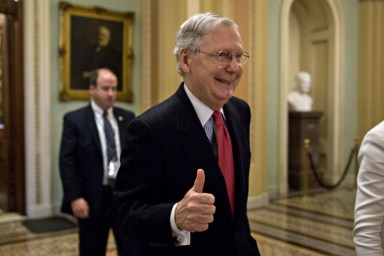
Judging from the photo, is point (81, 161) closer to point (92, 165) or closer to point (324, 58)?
point (92, 165)

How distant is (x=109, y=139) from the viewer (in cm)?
358

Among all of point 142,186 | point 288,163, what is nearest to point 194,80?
point 142,186

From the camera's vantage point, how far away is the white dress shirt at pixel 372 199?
5.11 ft

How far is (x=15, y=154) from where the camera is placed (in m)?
6.47

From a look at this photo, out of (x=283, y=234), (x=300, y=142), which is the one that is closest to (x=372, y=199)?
(x=283, y=234)

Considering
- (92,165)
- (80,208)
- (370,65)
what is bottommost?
(80,208)

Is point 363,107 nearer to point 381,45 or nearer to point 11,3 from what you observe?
point 381,45

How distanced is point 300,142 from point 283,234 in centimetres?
306

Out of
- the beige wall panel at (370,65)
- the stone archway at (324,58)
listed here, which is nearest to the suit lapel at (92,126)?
the stone archway at (324,58)

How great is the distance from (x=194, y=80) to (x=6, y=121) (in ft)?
18.0

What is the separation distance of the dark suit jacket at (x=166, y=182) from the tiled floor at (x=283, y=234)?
332cm

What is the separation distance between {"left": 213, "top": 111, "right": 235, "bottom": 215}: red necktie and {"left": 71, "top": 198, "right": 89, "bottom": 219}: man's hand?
185cm

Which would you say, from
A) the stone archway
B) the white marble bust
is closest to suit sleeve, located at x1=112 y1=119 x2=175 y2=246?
the white marble bust

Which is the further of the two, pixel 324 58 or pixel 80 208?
pixel 324 58
